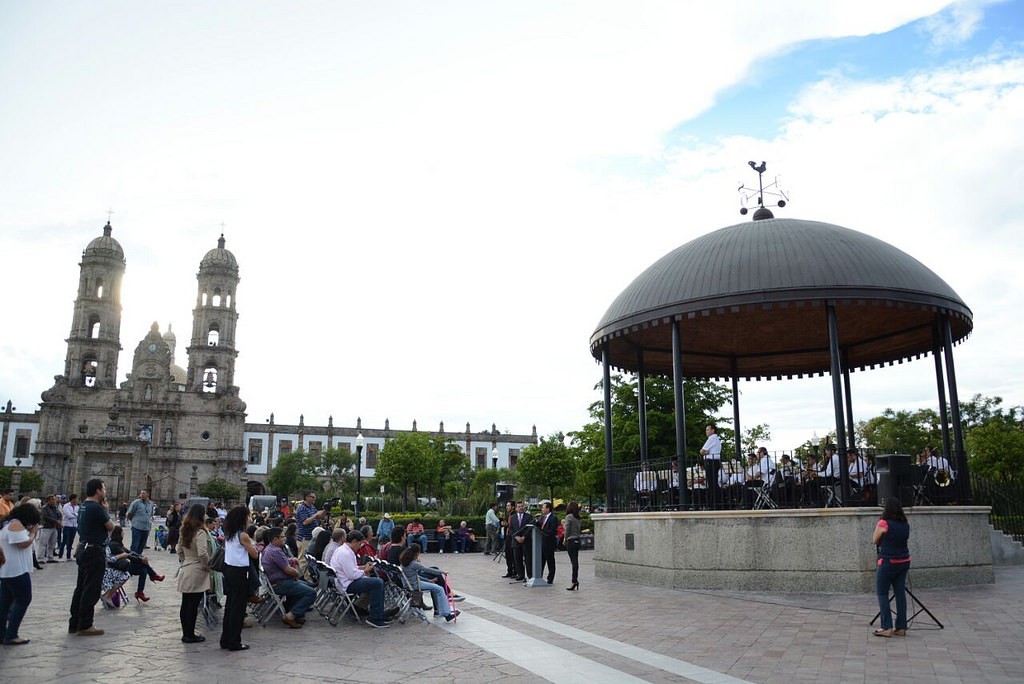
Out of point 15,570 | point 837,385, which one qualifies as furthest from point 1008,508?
point 15,570

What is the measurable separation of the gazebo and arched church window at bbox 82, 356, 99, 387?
74182 millimetres

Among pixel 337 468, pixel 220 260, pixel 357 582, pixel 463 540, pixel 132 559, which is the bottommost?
pixel 463 540

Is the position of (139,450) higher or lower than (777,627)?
higher

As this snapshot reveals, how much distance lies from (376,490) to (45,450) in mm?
32586

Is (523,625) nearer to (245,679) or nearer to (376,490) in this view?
(245,679)

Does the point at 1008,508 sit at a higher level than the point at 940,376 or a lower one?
lower

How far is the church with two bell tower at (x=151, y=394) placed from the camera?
247 feet

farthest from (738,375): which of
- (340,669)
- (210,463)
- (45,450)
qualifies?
(45,450)

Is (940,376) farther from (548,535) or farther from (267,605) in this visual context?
(267,605)

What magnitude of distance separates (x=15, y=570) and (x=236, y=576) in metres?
2.34

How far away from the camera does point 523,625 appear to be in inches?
409

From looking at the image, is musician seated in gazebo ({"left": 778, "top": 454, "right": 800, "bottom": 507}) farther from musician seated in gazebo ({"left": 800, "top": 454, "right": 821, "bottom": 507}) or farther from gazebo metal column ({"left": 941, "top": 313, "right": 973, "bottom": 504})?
gazebo metal column ({"left": 941, "top": 313, "right": 973, "bottom": 504})

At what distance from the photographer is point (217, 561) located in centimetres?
945

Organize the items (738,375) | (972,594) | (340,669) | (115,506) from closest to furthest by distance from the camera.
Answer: (340,669) → (972,594) → (738,375) → (115,506)
